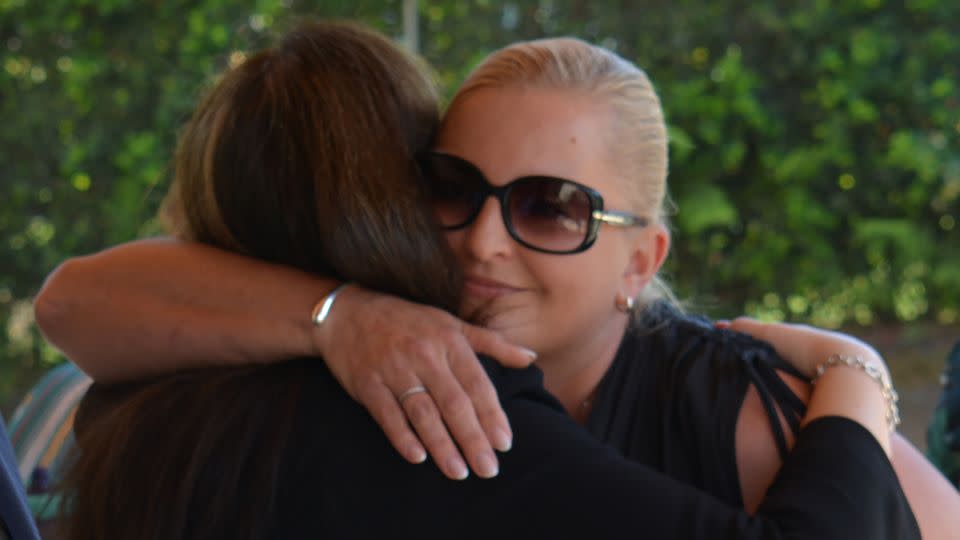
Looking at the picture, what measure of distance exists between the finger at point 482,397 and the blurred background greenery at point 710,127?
3.76 meters

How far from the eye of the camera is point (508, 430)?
1.34 metres

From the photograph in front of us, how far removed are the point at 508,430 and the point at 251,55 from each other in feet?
2.86

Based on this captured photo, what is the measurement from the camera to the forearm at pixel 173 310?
1571 millimetres

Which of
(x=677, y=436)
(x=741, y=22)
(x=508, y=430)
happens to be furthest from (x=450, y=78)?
(x=508, y=430)

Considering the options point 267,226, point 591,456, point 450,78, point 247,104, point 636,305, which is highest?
point 247,104

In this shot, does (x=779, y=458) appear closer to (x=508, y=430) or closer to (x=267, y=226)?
(x=508, y=430)

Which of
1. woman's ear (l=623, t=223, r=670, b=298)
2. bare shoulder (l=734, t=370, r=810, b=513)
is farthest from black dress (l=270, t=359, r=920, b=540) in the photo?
woman's ear (l=623, t=223, r=670, b=298)

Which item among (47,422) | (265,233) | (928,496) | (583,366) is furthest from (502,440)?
(47,422)

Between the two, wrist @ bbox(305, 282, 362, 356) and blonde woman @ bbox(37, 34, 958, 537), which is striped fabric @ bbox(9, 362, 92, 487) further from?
wrist @ bbox(305, 282, 362, 356)

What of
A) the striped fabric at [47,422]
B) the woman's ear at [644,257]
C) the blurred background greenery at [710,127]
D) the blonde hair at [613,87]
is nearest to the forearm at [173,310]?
the blonde hair at [613,87]

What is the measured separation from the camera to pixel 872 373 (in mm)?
1817

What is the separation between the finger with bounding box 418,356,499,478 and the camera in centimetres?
131

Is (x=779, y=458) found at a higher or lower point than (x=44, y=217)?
higher

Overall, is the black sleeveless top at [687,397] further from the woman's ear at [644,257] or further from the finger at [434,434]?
the finger at [434,434]
